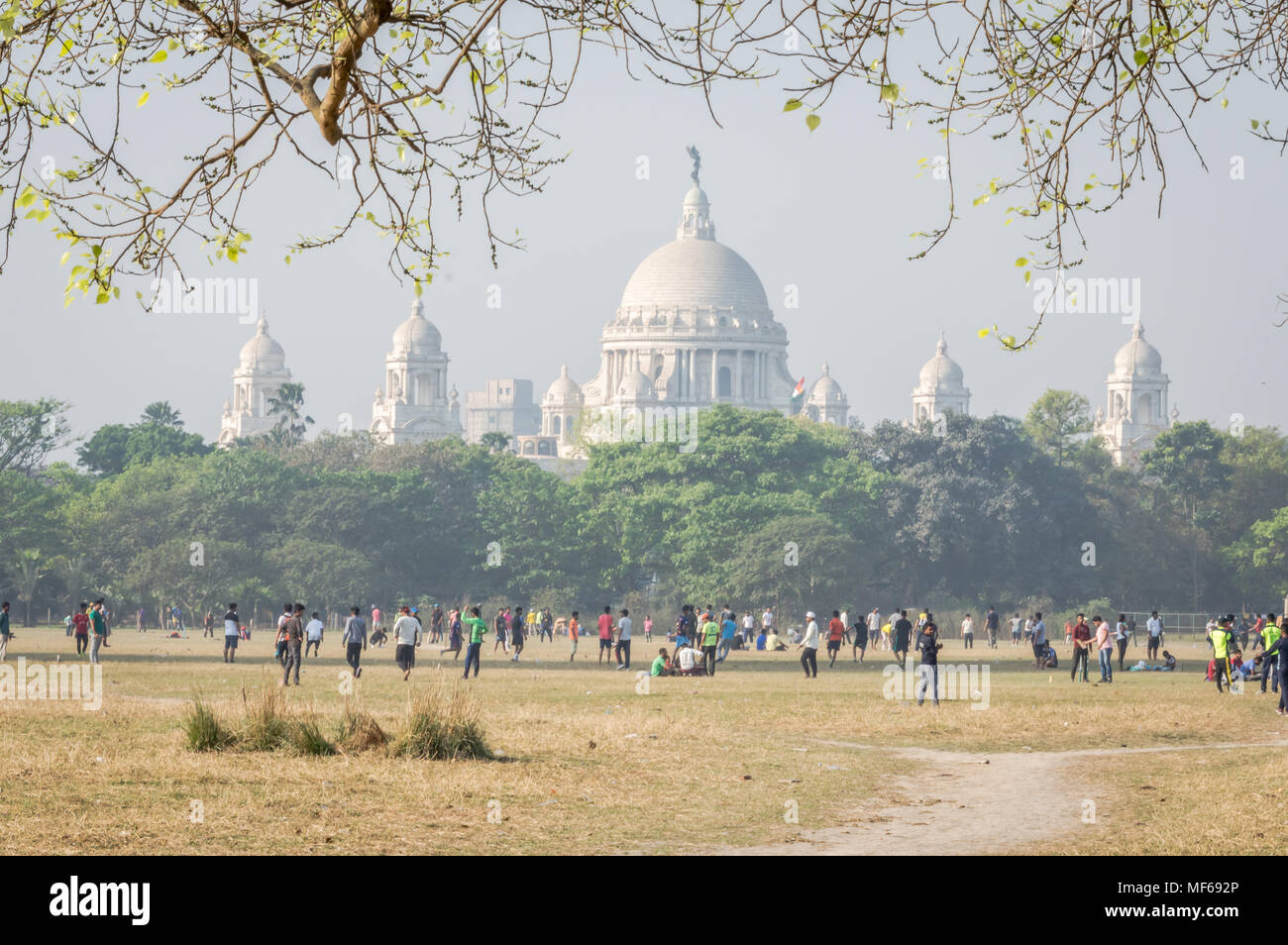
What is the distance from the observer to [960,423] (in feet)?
276

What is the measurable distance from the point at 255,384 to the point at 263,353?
3.65 metres

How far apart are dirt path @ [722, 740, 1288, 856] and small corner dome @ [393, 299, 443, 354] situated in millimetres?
157259

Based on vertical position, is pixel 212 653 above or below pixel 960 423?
below

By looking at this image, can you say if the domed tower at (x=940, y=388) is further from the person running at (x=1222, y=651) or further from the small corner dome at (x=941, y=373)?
the person running at (x=1222, y=651)

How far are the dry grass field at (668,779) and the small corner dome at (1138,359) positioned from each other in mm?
137651

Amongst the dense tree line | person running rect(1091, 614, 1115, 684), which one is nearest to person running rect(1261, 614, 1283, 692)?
person running rect(1091, 614, 1115, 684)

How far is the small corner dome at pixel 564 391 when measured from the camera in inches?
7500

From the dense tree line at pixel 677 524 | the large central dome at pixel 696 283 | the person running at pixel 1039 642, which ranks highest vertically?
the large central dome at pixel 696 283

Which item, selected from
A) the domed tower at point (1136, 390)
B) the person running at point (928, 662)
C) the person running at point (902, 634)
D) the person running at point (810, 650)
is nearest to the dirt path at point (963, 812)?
the person running at point (928, 662)

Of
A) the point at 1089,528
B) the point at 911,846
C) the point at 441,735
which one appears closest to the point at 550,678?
the point at 441,735

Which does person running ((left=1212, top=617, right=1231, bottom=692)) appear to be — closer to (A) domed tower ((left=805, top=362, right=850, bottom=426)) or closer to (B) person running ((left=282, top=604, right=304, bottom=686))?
(B) person running ((left=282, top=604, right=304, bottom=686))

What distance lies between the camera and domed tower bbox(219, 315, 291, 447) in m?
169
